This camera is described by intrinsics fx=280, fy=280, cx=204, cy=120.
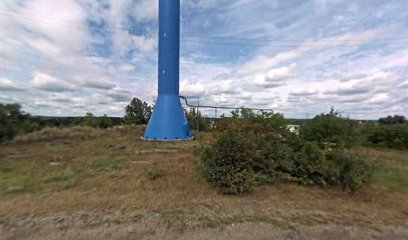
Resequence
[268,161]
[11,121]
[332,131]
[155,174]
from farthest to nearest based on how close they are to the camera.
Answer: [11,121] < [155,174] < [332,131] < [268,161]

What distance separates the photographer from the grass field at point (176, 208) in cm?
382

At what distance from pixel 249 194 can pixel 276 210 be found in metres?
0.86

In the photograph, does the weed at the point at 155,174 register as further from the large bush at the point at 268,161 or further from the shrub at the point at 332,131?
the shrub at the point at 332,131

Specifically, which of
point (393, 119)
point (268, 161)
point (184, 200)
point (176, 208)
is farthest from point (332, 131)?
point (393, 119)

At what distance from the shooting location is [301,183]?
238 inches

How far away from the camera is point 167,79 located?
16.9m

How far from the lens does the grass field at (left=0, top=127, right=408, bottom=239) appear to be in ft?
12.5

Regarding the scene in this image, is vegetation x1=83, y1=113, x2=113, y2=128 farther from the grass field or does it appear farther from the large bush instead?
the large bush

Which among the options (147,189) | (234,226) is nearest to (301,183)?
(234,226)

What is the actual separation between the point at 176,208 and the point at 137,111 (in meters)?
31.5

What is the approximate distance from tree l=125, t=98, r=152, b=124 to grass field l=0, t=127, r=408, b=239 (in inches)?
1079

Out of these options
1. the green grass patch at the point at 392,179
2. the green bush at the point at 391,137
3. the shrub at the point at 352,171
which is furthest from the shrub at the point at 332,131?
the green bush at the point at 391,137

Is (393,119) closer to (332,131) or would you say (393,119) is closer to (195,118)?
(195,118)

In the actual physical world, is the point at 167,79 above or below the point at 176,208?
above
